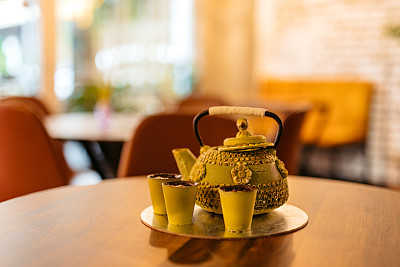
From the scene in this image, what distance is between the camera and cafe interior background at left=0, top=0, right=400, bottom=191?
4777 millimetres

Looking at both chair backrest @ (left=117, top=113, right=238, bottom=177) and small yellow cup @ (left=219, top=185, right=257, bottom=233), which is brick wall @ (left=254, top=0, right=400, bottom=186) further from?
small yellow cup @ (left=219, top=185, right=257, bottom=233)

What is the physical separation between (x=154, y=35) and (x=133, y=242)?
5378 mm

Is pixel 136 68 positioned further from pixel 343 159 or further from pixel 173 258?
pixel 173 258

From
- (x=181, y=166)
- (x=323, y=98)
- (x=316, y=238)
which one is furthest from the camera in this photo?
(x=323, y=98)

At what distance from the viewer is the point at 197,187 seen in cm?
96

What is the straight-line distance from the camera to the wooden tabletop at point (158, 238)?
0.78 m

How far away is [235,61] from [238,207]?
5511mm

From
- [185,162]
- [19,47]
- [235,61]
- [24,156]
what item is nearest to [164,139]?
[24,156]

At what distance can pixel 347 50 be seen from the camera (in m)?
5.14

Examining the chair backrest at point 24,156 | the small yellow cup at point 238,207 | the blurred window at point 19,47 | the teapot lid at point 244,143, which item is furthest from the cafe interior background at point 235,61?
the small yellow cup at point 238,207

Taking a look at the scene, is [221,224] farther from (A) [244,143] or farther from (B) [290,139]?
(B) [290,139]

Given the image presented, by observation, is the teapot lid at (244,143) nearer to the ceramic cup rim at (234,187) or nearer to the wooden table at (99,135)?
the ceramic cup rim at (234,187)

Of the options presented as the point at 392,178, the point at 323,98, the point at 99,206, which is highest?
the point at 99,206

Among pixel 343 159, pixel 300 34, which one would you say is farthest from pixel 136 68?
pixel 343 159
